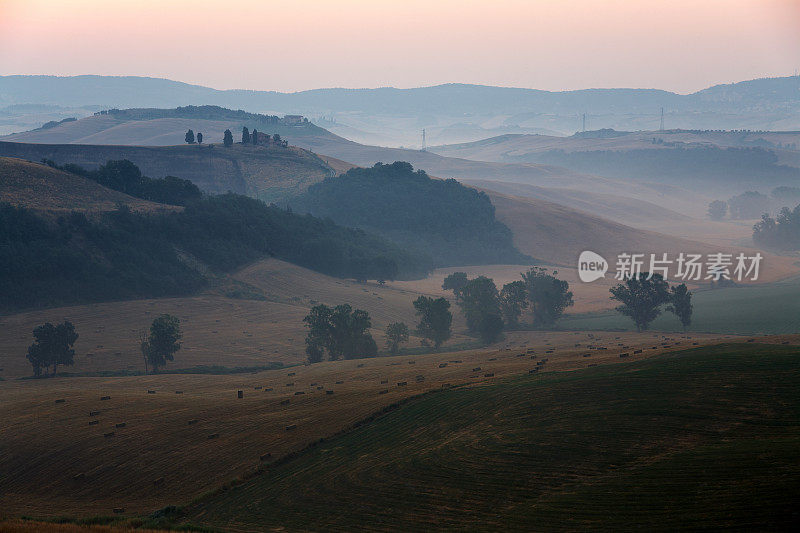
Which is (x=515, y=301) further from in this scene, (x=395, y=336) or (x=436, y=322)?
(x=395, y=336)

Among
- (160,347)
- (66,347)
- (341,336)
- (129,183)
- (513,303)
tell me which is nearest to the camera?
(66,347)

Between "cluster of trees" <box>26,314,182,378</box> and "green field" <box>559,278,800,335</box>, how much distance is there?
2746 inches

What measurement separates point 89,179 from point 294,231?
53.0 metres

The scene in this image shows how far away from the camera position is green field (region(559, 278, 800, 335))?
121438 millimetres

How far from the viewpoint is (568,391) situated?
53.3 meters

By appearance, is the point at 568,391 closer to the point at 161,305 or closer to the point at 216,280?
the point at 161,305

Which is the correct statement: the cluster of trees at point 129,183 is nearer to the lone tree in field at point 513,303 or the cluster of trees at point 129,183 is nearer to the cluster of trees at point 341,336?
the cluster of trees at point 341,336

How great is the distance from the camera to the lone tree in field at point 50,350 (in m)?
101

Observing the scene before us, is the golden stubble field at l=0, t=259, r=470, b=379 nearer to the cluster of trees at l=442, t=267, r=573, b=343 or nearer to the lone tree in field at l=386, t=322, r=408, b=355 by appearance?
the lone tree in field at l=386, t=322, r=408, b=355

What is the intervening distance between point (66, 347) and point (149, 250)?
62794 mm

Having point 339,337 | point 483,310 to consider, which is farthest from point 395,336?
point 483,310

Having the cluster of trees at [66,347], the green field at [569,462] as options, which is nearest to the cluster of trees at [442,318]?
the cluster of trees at [66,347]

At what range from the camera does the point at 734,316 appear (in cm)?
13188

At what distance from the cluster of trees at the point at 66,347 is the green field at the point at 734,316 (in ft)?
229
